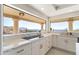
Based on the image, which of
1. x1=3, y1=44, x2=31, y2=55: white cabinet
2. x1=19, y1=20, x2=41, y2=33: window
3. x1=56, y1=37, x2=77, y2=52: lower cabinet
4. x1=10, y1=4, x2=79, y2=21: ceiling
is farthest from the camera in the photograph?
x1=56, y1=37, x2=77, y2=52: lower cabinet

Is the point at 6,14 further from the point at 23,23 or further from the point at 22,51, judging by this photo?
the point at 22,51

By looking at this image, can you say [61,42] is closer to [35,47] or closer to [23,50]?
[35,47]

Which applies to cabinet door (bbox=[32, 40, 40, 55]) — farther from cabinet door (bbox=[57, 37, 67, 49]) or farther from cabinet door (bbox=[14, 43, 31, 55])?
cabinet door (bbox=[57, 37, 67, 49])

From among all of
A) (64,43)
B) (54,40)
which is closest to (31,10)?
(54,40)

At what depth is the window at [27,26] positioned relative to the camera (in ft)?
3.41

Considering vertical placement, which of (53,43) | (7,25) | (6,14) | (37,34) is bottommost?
(53,43)

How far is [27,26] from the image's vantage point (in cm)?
106

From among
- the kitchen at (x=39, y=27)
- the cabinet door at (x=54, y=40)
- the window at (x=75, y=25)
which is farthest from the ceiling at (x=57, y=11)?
the cabinet door at (x=54, y=40)

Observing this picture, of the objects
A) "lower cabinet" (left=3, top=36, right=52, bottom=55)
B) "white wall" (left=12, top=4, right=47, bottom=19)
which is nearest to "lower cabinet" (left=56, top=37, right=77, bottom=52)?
"lower cabinet" (left=3, top=36, right=52, bottom=55)

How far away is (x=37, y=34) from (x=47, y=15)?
0.36 m

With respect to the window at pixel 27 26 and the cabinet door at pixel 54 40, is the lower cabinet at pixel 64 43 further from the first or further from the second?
the window at pixel 27 26

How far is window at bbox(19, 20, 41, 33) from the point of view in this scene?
1.04 m
